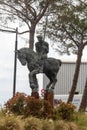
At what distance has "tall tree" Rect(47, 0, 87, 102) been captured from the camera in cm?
2573

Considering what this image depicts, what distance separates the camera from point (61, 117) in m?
17.4

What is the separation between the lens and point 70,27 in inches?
1069

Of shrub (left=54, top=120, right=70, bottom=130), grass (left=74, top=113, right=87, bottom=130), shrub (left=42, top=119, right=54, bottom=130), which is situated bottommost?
grass (left=74, top=113, right=87, bottom=130)

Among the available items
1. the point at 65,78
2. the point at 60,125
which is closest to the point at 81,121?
the point at 60,125

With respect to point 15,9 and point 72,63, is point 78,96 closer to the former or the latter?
point 72,63

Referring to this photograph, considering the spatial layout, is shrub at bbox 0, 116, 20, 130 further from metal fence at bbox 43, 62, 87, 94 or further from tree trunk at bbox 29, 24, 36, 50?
metal fence at bbox 43, 62, 87, 94

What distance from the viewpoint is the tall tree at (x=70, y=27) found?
25734 millimetres

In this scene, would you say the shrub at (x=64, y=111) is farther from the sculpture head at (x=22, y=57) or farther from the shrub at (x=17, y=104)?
the sculpture head at (x=22, y=57)

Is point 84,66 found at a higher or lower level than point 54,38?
lower

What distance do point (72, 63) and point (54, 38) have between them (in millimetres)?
11886

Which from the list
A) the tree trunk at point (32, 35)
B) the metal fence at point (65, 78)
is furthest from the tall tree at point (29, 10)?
the metal fence at point (65, 78)

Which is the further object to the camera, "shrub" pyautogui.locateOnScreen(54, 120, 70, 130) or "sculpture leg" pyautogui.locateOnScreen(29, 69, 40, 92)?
"sculpture leg" pyautogui.locateOnScreen(29, 69, 40, 92)

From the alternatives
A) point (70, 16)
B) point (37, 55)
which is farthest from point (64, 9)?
point (37, 55)

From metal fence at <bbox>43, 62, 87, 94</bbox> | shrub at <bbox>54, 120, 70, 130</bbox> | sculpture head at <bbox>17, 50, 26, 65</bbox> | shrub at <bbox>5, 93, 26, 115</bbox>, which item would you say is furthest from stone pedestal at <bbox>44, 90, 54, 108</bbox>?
metal fence at <bbox>43, 62, 87, 94</bbox>
